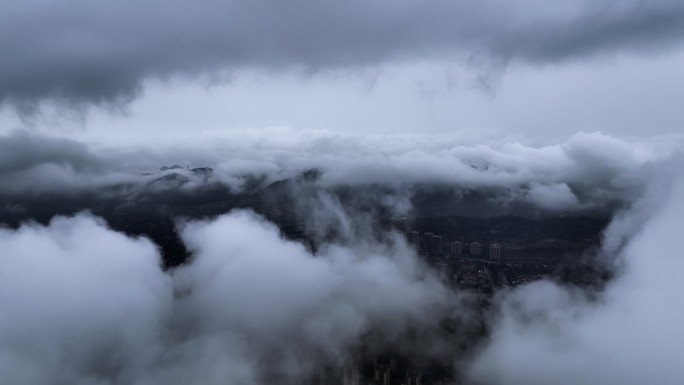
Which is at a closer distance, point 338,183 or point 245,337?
point 245,337

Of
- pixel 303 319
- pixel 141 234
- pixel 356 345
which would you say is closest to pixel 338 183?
pixel 141 234

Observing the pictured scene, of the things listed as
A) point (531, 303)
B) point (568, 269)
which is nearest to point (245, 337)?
point (531, 303)

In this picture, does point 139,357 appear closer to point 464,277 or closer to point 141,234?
point 141,234

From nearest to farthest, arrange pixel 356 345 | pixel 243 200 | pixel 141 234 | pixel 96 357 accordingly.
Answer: pixel 96 357
pixel 356 345
pixel 141 234
pixel 243 200

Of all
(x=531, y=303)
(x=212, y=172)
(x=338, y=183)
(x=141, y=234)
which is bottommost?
(x=531, y=303)

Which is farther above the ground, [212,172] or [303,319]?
[212,172]

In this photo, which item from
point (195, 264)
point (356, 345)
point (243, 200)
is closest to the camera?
point (356, 345)

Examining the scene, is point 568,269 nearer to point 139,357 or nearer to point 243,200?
point 139,357
